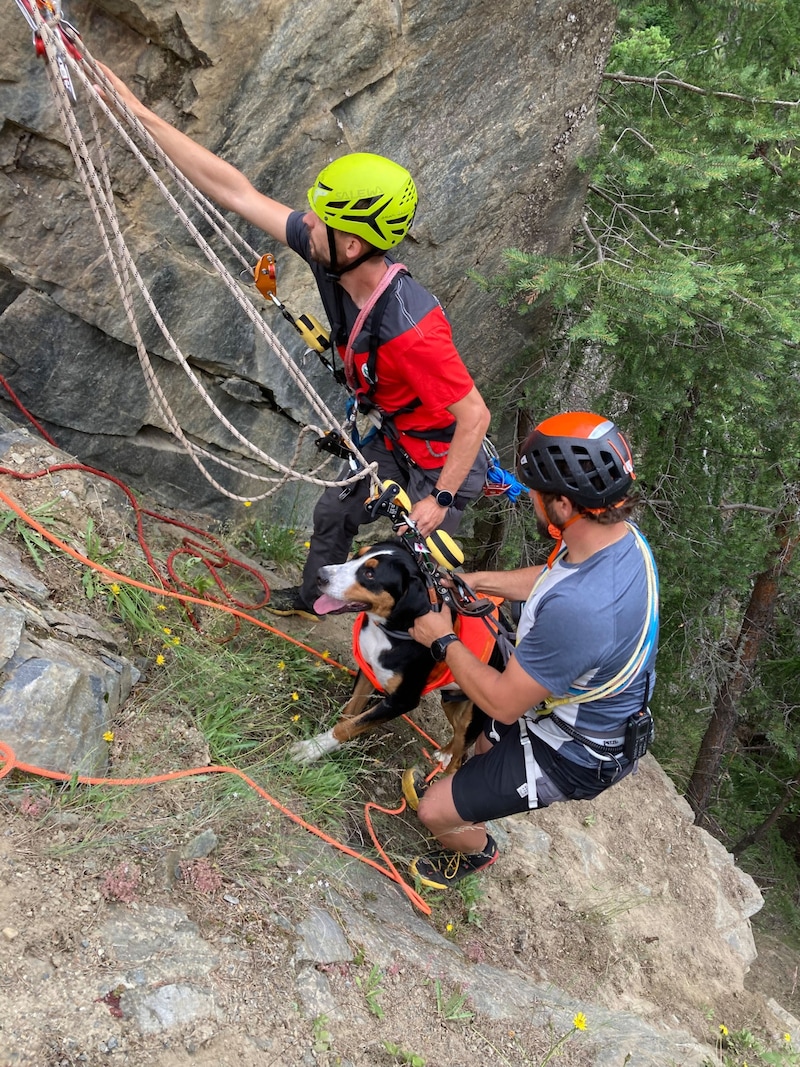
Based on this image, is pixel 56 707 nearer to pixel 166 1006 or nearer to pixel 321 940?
pixel 166 1006

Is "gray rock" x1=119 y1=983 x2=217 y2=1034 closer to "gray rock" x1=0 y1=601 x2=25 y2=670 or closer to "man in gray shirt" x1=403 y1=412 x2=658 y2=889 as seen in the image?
"gray rock" x1=0 y1=601 x2=25 y2=670

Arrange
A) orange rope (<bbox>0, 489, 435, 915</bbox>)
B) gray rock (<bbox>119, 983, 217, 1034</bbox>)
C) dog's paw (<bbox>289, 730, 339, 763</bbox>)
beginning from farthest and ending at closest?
dog's paw (<bbox>289, 730, 339, 763</bbox>)
orange rope (<bbox>0, 489, 435, 915</bbox>)
gray rock (<bbox>119, 983, 217, 1034</bbox>)

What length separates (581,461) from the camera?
2.96 m

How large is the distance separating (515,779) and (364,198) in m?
2.73

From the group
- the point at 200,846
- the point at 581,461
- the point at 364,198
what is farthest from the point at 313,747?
the point at 364,198

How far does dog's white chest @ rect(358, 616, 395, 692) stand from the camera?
4.05 meters

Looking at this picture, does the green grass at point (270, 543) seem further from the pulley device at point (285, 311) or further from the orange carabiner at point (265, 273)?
the orange carabiner at point (265, 273)

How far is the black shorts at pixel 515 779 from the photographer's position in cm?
351

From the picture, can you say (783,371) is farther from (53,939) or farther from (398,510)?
(53,939)

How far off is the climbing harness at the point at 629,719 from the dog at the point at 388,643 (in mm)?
578

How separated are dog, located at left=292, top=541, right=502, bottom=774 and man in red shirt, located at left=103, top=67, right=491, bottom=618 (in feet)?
1.20

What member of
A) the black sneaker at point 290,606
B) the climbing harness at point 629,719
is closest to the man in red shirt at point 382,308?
the climbing harness at point 629,719

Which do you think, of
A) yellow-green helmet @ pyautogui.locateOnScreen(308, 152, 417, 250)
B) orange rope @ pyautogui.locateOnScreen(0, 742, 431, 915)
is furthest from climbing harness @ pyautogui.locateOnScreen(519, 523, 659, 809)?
yellow-green helmet @ pyautogui.locateOnScreen(308, 152, 417, 250)

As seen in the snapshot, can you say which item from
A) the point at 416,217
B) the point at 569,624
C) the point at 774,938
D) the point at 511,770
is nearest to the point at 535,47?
the point at 416,217
